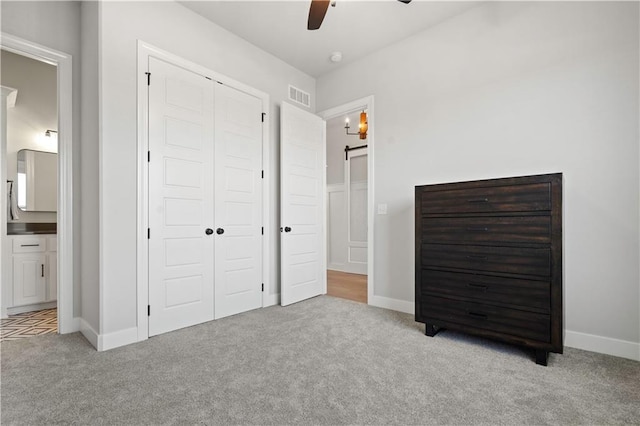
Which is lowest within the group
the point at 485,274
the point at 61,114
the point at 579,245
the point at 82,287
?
the point at 82,287

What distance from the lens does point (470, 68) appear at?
9.46 ft

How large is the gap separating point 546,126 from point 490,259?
1203 millimetres

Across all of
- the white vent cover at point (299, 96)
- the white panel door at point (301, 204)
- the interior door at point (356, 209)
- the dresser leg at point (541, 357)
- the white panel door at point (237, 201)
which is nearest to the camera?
the dresser leg at point (541, 357)

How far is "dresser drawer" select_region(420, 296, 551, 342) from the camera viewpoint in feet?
6.79

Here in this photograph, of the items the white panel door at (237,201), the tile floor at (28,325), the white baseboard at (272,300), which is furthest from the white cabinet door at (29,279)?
the white baseboard at (272,300)

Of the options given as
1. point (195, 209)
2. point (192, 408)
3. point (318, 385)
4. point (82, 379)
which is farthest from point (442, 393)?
point (195, 209)

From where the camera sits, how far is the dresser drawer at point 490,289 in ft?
6.81

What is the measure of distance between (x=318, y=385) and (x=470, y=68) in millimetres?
2983

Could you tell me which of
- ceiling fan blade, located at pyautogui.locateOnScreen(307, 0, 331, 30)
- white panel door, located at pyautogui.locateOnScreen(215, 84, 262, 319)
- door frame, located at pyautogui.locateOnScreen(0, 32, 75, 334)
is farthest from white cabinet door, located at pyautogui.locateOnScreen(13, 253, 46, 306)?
ceiling fan blade, located at pyautogui.locateOnScreen(307, 0, 331, 30)

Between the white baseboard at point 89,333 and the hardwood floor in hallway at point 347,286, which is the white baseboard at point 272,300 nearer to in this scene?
the hardwood floor in hallway at point 347,286

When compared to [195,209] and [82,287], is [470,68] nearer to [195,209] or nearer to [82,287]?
[195,209]

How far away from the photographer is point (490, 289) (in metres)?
2.27

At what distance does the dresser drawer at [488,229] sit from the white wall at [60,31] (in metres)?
3.09

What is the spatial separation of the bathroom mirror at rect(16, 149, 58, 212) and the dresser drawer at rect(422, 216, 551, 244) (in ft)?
14.4
